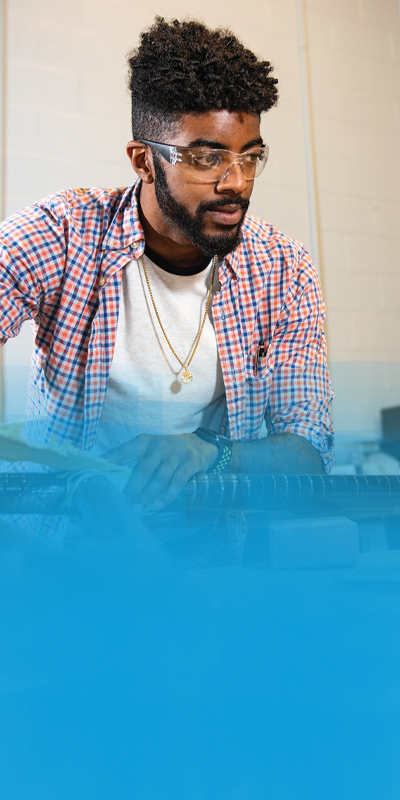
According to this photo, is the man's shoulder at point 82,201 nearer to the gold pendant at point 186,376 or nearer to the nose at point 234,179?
the nose at point 234,179

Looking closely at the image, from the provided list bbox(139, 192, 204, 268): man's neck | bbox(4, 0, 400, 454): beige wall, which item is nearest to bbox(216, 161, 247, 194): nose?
bbox(139, 192, 204, 268): man's neck

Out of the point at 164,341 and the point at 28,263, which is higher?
the point at 28,263

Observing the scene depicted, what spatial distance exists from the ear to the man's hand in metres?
0.80

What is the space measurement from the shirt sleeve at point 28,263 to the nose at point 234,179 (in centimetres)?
29

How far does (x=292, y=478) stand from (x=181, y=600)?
190 millimetres

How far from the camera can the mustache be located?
1.12m

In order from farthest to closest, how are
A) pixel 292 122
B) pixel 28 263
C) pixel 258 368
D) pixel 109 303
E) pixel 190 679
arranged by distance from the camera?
pixel 292 122
pixel 258 368
pixel 109 303
pixel 28 263
pixel 190 679

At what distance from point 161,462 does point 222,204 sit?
0.77 meters

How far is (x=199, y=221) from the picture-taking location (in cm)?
115

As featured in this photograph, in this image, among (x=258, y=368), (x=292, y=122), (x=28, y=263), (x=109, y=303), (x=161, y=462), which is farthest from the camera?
(x=292, y=122)

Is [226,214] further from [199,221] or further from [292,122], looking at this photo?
[292,122]

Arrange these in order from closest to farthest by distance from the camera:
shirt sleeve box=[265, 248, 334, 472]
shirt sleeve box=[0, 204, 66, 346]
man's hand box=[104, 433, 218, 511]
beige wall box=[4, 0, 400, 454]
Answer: man's hand box=[104, 433, 218, 511], shirt sleeve box=[0, 204, 66, 346], shirt sleeve box=[265, 248, 334, 472], beige wall box=[4, 0, 400, 454]
